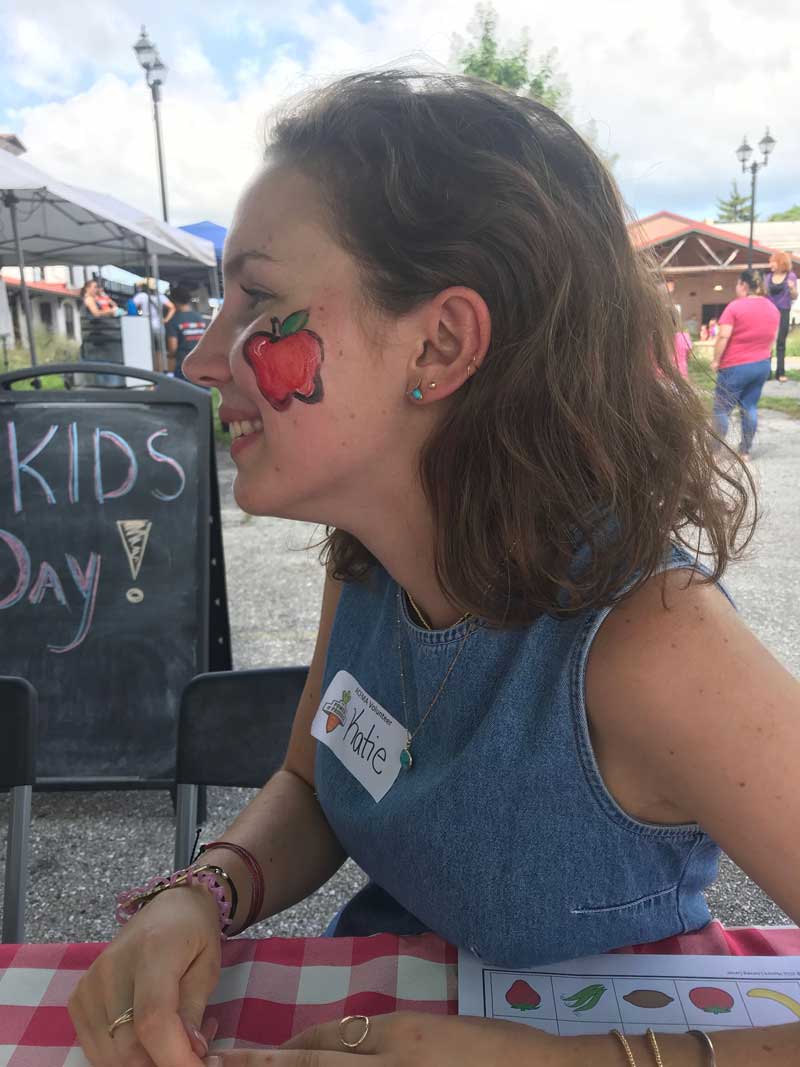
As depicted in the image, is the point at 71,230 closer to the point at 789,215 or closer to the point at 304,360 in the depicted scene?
the point at 304,360

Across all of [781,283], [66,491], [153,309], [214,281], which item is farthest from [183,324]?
[66,491]

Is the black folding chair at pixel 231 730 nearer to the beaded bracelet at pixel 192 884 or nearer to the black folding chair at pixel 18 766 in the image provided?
the black folding chair at pixel 18 766

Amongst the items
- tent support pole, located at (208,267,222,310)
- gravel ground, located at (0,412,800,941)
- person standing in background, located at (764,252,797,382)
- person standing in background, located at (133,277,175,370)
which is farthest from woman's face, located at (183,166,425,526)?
tent support pole, located at (208,267,222,310)

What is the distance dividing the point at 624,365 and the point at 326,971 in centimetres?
81

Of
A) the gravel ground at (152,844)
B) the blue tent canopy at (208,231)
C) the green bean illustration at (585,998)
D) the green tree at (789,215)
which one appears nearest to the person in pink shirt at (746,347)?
the gravel ground at (152,844)

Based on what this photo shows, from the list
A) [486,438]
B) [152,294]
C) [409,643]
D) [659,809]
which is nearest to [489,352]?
[486,438]

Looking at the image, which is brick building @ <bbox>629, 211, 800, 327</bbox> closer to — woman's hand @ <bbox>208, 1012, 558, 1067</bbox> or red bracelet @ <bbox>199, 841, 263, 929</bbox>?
red bracelet @ <bbox>199, 841, 263, 929</bbox>

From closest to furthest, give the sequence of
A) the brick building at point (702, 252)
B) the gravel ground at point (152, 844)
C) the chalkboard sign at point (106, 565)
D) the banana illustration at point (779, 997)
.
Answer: the banana illustration at point (779, 997)
the gravel ground at point (152, 844)
the chalkboard sign at point (106, 565)
the brick building at point (702, 252)

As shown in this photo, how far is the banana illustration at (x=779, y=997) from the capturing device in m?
0.83

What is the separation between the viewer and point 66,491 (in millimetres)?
2625

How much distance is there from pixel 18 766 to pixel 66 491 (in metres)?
1.32

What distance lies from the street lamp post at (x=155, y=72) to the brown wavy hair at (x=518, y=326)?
14.5 metres

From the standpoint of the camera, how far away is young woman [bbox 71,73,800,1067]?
0.78 meters

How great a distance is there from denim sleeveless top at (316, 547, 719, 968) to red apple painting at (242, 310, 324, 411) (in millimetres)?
360
